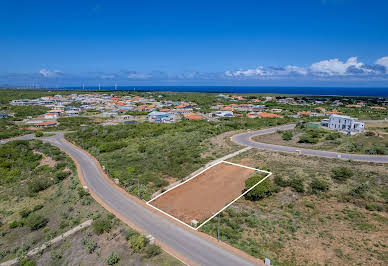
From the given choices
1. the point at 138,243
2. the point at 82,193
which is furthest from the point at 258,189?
the point at 82,193

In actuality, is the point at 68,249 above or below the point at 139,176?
below

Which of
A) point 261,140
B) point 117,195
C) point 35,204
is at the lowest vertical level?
point 35,204

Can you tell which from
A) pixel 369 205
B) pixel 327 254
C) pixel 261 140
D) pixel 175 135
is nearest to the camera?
pixel 327 254

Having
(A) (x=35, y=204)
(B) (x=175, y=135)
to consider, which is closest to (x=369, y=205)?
(A) (x=35, y=204)

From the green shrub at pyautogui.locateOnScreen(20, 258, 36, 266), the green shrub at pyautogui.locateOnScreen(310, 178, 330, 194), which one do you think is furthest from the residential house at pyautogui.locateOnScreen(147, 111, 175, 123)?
the green shrub at pyautogui.locateOnScreen(20, 258, 36, 266)

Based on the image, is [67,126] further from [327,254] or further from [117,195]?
[327,254]

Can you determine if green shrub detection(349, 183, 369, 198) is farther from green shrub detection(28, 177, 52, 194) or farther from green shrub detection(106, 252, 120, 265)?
green shrub detection(28, 177, 52, 194)

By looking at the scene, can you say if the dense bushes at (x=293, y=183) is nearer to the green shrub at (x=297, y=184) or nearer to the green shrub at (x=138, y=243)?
the green shrub at (x=297, y=184)
